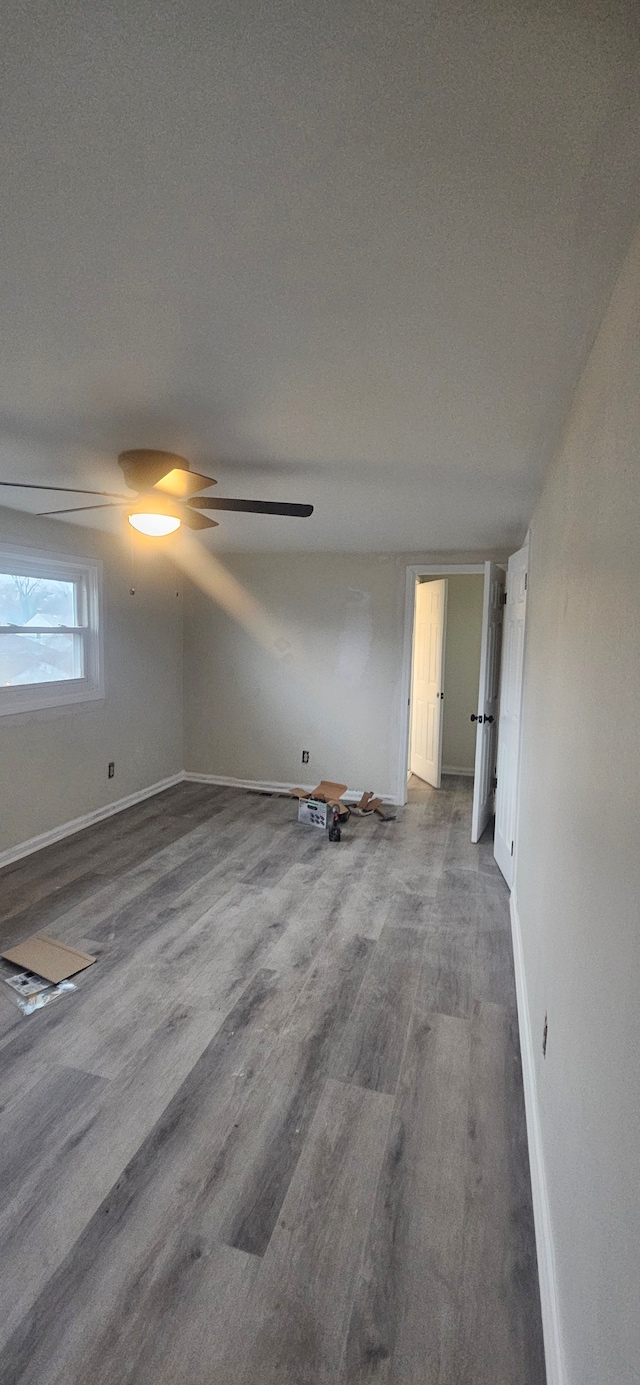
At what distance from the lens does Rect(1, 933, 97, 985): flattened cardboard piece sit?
2.64 metres

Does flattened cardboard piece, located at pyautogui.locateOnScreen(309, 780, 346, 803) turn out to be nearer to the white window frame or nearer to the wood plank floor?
the wood plank floor

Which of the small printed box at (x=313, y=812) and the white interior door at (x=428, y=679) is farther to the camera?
the white interior door at (x=428, y=679)

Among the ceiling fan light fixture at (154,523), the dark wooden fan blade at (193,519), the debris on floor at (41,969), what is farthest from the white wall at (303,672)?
the debris on floor at (41,969)

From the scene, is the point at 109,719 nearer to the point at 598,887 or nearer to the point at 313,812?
the point at 313,812

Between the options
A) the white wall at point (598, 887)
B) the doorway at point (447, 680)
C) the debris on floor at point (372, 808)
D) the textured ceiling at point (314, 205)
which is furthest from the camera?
the doorway at point (447, 680)

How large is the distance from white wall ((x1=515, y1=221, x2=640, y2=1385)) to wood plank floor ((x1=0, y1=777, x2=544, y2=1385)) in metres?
0.30

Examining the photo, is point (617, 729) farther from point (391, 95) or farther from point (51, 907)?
point (51, 907)

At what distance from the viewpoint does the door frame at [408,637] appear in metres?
5.04

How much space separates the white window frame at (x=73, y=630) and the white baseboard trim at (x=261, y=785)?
159cm

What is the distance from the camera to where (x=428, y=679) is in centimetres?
592

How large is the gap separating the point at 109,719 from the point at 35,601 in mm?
1137

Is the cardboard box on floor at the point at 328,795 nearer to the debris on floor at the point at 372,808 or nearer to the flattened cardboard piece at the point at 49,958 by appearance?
the debris on floor at the point at 372,808

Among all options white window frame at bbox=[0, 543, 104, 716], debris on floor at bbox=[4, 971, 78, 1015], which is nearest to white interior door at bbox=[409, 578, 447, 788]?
white window frame at bbox=[0, 543, 104, 716]

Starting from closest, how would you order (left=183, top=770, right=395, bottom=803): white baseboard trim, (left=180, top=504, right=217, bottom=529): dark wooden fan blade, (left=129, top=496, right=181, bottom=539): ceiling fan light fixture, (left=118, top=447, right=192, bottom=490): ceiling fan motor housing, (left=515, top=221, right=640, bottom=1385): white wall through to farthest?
1. (left=515, top=221, right=640, bottom=1385): white wall
2. (left=118, top=447, right=192, bottom=490): ceiling fan motor housing
3. (left=129, top=496, right=181, bottom=539): ceiling fan light fixture
4. (left=180, top=504, right=217, bottom=529): dark wooden fan blade
5. (left=183, top=770, right=395, bottom=803): white baseboard trim
